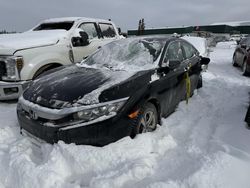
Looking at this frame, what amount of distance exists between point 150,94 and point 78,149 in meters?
1.24

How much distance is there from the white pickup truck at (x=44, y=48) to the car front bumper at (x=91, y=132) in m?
2.28

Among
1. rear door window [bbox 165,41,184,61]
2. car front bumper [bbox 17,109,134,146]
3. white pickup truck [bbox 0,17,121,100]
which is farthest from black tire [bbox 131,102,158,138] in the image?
white pickup truck [bbox 0,17,121,100]

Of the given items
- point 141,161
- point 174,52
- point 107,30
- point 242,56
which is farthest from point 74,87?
point 242,56

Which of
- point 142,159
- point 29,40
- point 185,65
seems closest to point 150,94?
point 142,159

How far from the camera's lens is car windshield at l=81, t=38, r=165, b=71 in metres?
3.94

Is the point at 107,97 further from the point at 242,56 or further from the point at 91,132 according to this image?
the point at 242,56

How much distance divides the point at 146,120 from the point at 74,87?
3.54 ft

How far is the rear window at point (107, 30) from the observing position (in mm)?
7270

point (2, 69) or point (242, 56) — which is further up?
point (2, 69)

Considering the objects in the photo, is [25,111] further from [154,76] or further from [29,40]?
[29,40]

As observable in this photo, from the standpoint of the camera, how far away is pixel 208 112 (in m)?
4.63

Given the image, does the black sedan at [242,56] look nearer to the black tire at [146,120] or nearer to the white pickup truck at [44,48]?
the white pickup truck at [44,48]

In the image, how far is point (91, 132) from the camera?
9.39ft

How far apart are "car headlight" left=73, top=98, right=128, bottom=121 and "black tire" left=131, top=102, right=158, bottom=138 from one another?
384mm
